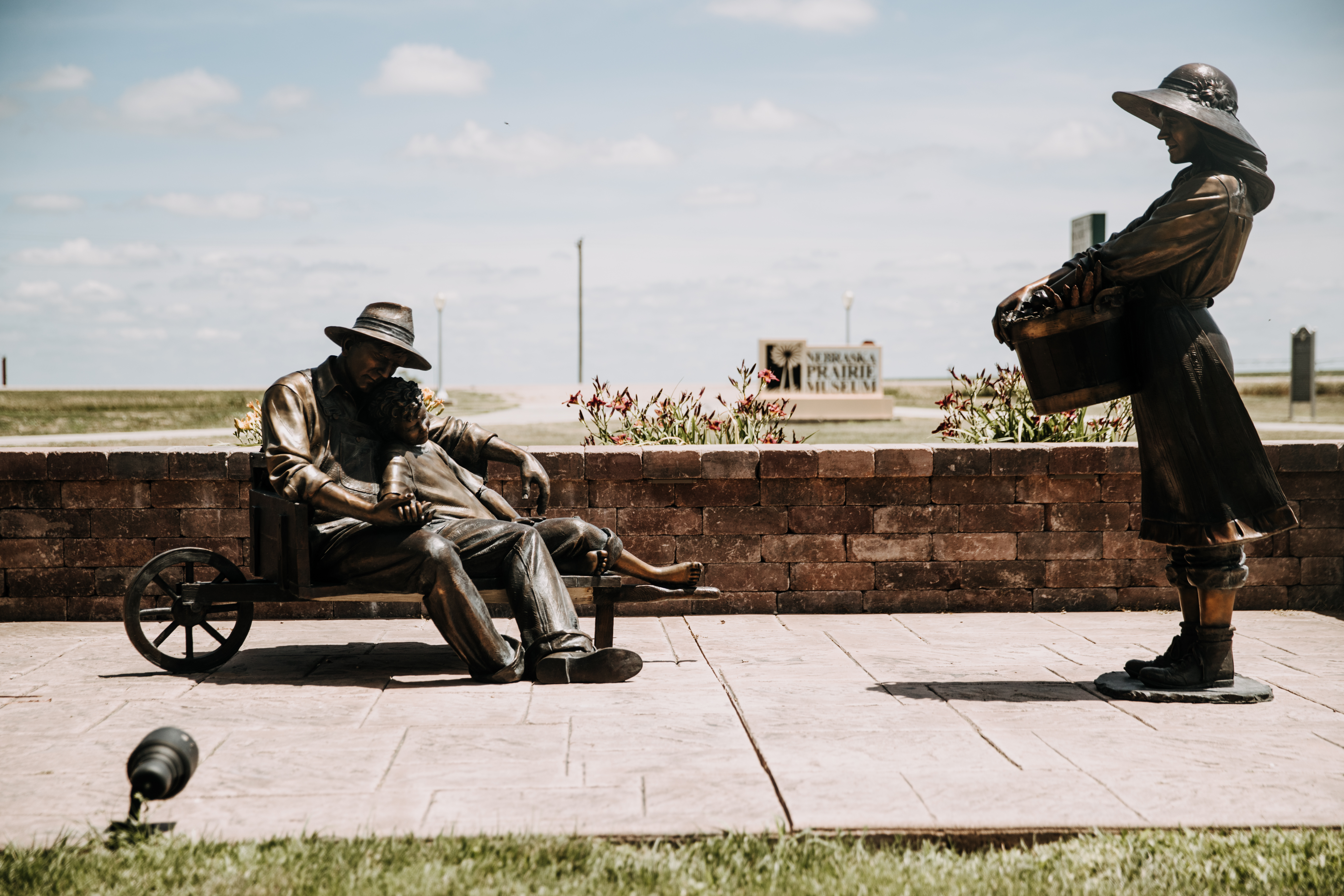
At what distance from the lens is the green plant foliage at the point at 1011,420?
23.9ft

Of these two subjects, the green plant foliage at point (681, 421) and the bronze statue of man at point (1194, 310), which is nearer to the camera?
the bronze statue of man at point (1194, 310)

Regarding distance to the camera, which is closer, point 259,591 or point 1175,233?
point 1175,233

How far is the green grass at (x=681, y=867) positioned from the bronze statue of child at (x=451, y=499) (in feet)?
6.49

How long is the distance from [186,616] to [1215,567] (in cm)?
414

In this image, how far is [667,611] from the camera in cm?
652

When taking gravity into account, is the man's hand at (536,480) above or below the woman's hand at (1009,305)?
below

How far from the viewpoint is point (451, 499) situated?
506 cm

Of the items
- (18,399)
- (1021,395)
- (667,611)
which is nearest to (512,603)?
(667,611)

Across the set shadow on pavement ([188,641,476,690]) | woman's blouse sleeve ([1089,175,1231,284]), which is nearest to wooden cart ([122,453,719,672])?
shadow on pavement ([188,641,476,690])

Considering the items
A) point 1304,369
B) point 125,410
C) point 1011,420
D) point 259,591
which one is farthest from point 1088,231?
point 125,410

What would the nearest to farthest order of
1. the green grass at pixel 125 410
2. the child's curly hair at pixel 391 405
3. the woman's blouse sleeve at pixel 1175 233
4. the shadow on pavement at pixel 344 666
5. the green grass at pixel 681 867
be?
the green grass at pixel 681 867
the woman's blouse sleeve at pixel 1175 233
the shadow on pavement at pixel 344 666
the child's curly hair at pixel 391 405
the green grass at pixel 125 410

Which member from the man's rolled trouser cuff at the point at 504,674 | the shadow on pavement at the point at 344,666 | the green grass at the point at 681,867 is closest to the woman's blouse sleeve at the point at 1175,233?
the green grass at the point at 681,867

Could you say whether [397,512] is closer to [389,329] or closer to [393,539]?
[393,539]

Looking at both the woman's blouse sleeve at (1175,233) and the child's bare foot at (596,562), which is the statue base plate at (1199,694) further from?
the child's bare foot at (596,562)
